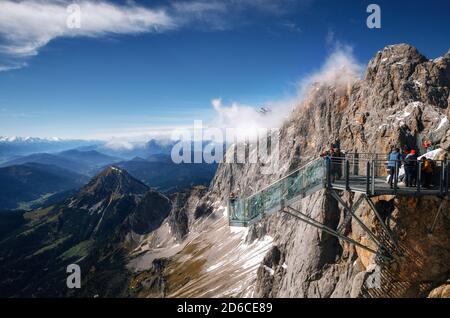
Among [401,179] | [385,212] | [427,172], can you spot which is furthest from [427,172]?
[385,212]

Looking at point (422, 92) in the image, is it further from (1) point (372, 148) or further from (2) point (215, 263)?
(2) point (215, 263)

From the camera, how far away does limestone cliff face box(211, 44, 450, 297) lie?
24.9 metres

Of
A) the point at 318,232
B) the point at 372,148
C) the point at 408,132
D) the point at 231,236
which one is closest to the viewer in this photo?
the point at 408,132

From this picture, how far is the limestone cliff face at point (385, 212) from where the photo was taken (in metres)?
24.9

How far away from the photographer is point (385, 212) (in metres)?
25.9

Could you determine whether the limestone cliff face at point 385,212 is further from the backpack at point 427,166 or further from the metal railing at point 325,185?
the backpack at point 427,166

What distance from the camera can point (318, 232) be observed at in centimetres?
6550

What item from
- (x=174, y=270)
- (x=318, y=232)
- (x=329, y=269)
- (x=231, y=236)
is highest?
(x=318, y=232)

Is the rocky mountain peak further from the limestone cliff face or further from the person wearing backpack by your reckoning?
the person wearing backpack

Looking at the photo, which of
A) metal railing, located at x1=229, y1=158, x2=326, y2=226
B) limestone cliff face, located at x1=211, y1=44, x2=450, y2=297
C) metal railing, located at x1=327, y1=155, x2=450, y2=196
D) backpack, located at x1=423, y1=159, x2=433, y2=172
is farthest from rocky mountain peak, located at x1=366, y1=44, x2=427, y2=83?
metal railing, located at x1=229, y1=158, x2=326, y2=226

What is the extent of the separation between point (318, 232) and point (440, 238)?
41.6m

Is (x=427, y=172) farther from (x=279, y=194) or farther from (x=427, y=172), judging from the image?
(x=279, y=194)
